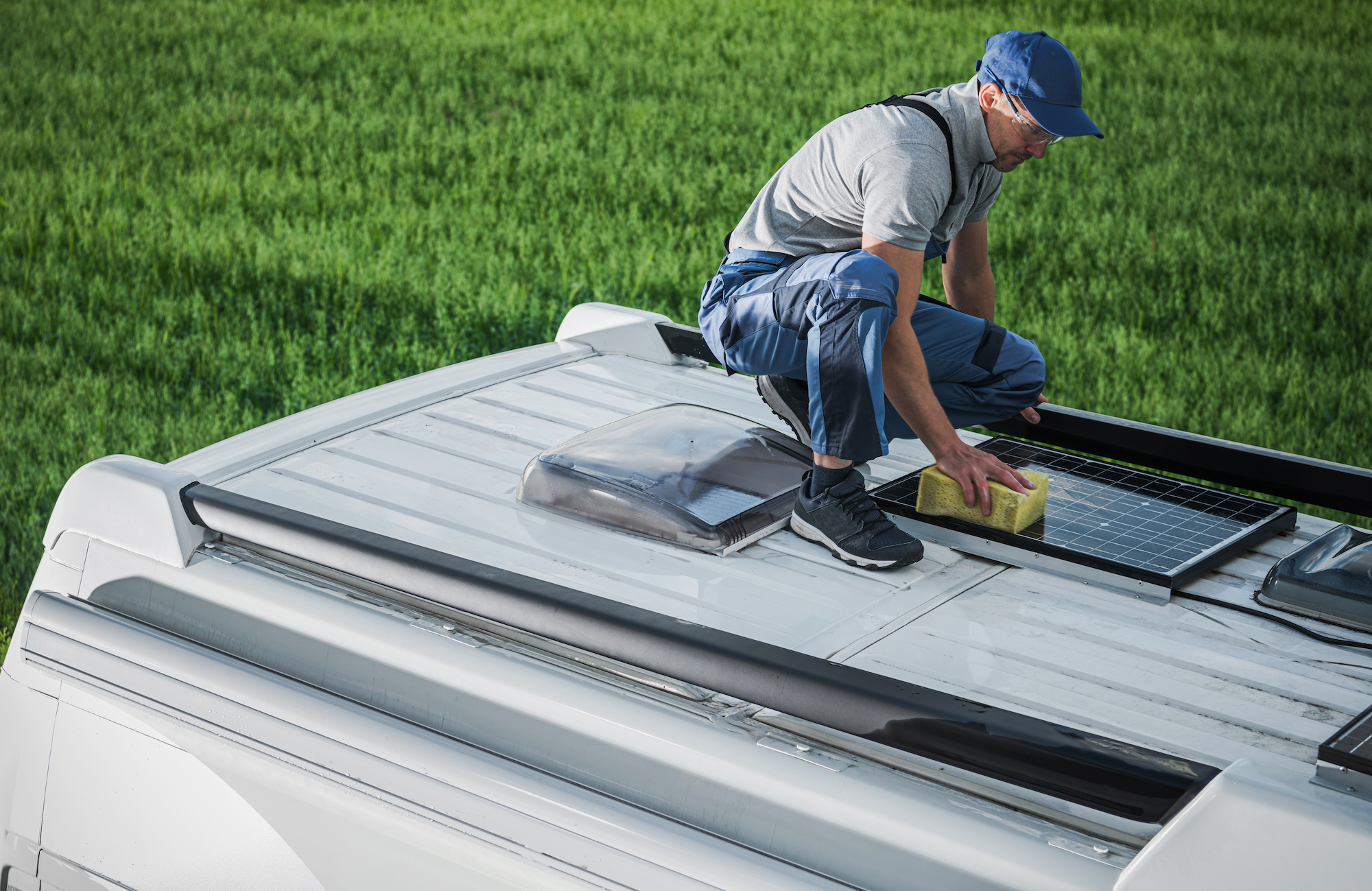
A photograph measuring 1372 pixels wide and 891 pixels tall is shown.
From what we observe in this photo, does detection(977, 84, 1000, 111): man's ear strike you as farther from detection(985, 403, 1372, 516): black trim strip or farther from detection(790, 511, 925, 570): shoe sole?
detection(790, 511, 925, 570): shoe sole

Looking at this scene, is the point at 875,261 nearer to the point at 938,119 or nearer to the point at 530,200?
the point at 938,119

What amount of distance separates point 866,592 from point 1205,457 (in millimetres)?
1099

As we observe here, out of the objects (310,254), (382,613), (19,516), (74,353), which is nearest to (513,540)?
(382,613)

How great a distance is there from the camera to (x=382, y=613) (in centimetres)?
242

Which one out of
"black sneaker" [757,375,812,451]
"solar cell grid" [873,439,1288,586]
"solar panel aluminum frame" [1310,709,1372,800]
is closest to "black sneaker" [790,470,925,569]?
"solar cell grid" [873,439,1288,586]

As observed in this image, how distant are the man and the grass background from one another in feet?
8.27

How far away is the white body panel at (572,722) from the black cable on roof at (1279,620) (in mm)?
25

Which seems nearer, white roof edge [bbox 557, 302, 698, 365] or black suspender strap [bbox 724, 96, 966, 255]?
black suspender strap [bbox 724, 96, 966, 255]

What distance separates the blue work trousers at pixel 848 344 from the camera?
9.01 ft

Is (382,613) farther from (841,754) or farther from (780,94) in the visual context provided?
(780,94)

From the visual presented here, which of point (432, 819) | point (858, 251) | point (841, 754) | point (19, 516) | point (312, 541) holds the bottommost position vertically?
point (19, 516)

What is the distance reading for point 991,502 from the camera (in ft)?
9.30

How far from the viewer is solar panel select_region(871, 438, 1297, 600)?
8.79 feet

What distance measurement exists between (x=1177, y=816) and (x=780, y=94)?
30.9 feet
